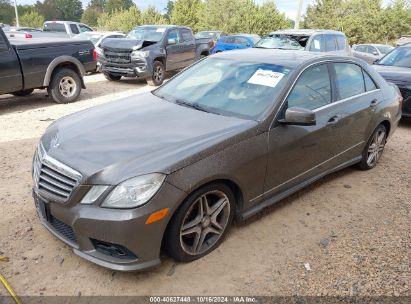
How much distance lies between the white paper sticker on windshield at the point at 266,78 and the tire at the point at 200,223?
115 cm

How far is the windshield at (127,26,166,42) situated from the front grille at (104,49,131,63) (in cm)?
97

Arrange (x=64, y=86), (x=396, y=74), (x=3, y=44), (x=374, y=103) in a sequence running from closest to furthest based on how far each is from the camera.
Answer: (x=374, y=103), (x=3, y=44), (x=396, y=74), (x=64, y=86)

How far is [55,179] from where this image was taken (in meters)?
2.72

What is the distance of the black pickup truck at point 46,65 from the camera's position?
721cm

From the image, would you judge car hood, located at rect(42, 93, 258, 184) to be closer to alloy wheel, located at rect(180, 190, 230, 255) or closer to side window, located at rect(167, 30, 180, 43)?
alloy wheel, located at rect(180, 190, 230, 255)

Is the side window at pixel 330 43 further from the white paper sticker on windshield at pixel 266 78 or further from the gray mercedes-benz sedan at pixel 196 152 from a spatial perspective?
the white paper sticker on windshield at pixel 266 78

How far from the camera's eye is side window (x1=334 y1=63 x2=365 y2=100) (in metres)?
4.11

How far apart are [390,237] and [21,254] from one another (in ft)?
10.9

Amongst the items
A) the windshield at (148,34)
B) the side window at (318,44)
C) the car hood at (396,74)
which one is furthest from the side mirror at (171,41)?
the car hood at (396,74)

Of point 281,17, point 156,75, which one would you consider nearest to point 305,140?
point 156,75

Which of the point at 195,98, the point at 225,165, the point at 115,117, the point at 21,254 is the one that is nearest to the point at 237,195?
the point at 225,165

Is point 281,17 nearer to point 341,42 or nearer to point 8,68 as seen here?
point 341,42

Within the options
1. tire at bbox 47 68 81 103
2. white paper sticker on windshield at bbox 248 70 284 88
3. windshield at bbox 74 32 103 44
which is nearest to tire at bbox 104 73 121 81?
tire at bbox 47 68 81 103

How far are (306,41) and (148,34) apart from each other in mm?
4970
